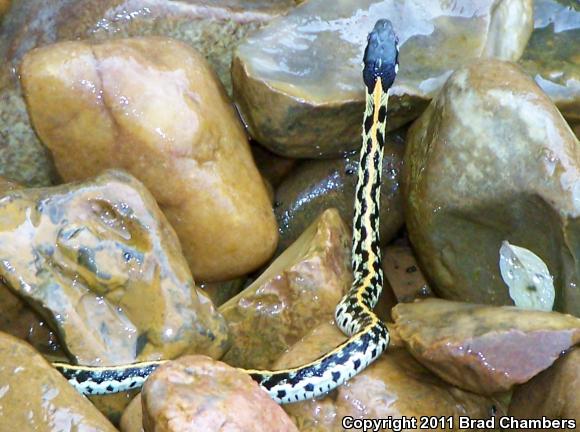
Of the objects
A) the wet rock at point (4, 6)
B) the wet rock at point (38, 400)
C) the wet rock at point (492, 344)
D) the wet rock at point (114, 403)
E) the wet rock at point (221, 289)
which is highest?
the wet rock at point (4, 6)

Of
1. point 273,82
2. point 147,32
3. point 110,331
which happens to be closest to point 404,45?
point 273,82

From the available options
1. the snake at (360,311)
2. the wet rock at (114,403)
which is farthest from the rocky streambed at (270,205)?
the snake at (360,311)

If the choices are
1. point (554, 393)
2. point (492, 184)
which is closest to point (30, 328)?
point (492, 184)

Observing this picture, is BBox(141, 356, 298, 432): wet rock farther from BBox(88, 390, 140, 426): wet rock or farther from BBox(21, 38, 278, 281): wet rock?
BBox(21, 38, 278, 281): wet rock

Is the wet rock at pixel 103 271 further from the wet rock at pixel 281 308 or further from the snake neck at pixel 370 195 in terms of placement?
the snake neck at pixel 370 195

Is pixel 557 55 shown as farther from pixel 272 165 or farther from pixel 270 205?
pixel 270 205

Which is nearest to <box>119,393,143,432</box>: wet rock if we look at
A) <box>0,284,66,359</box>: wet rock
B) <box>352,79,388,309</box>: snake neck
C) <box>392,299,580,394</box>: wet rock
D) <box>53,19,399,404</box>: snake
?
<box>53,19,399,404</box>: snake

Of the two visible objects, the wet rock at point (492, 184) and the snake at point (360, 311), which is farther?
the wet rock at point (492, 184)
